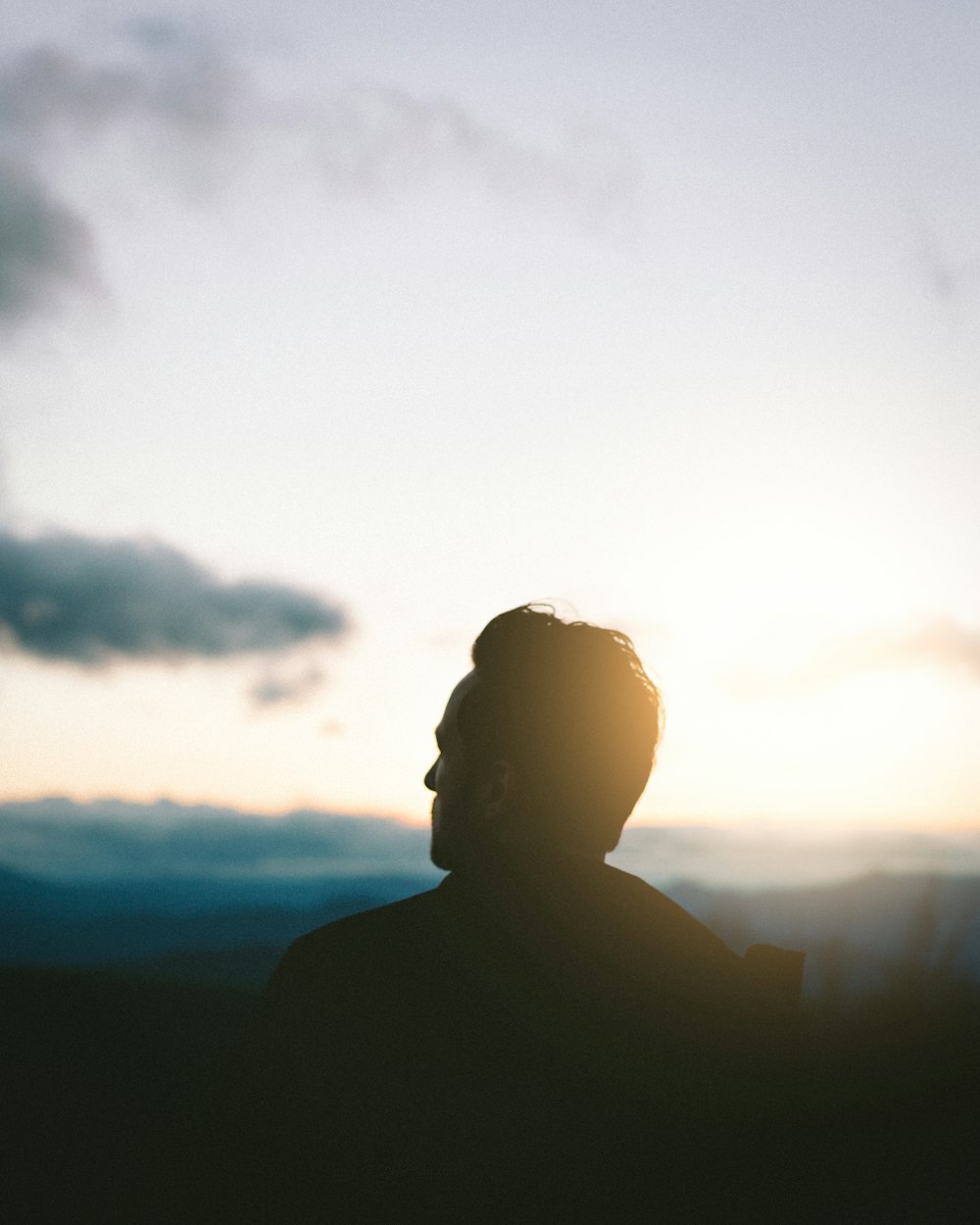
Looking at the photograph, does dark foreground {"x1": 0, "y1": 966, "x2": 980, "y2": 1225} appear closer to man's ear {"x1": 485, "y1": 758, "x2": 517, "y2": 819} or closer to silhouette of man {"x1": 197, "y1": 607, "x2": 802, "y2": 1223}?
silhouette of man {"x1": 197, "y1": 607, "x2": 802, "y2": 1223}

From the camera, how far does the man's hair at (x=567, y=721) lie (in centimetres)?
360

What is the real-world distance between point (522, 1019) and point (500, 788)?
2.66ft

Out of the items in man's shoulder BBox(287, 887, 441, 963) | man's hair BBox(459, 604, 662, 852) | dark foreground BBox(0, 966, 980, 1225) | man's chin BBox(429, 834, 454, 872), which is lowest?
dark foreground BBox(0, 966, 980, 1225)

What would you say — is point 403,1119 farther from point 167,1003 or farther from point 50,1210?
point 167,1003

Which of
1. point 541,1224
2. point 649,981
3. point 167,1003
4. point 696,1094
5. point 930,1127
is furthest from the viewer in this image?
point 167,1003

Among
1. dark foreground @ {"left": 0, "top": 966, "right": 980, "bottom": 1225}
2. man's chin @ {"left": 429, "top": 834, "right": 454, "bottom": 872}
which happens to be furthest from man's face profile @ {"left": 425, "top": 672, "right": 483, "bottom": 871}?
dark foreground @ {"left": 0, "top": 966, "right": 980, "bottom": 1225}

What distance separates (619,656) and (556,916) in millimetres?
1151

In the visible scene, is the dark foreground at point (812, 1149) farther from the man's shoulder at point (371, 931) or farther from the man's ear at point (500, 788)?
the man's ear at point (500, 788)

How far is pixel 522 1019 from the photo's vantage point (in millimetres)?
3156

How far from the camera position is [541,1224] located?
2.68 meters

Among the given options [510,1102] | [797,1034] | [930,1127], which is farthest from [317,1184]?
[930,1127]

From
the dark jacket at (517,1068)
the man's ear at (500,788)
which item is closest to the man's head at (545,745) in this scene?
the man's ear at (500,788)

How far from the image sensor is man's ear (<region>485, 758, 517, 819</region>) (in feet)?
11.9

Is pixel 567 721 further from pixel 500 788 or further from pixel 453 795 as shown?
pixel 453 795
